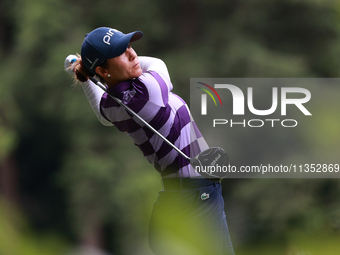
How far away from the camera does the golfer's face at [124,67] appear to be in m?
1.62

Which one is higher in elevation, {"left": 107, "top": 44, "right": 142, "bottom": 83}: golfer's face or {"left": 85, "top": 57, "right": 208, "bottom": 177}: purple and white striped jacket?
{"left": 107, "top": 44, "right": 142, "bottom": 83}: golfer's face

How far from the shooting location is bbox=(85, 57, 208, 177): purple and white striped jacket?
1.62 m

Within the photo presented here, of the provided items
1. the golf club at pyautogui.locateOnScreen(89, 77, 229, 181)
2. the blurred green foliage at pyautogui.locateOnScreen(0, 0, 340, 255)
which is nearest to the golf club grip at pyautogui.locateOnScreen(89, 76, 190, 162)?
the golf club at pyautogui.locateOnScreen(89, 77, 229, 181)

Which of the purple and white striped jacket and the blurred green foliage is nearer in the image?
the purple and white striped jacket

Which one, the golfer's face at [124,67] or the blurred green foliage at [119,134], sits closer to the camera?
the golfer's face at [124,67]

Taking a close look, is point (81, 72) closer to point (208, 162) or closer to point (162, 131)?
point (162, 131)

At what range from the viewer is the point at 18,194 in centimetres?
535

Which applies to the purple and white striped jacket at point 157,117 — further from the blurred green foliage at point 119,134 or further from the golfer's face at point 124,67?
the blurred green foliage at point 119,134

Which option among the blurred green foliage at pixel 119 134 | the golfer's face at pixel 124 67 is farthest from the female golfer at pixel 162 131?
the blurred green foliage at pixel 119 134

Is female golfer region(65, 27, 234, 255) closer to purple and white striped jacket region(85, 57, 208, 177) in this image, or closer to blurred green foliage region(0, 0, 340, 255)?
purple and white striped jacket region(85, 57, 208, 177)

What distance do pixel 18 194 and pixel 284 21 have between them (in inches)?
147

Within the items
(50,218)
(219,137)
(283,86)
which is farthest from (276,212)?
(50,218)

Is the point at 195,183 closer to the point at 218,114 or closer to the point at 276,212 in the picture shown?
the point at 218,114

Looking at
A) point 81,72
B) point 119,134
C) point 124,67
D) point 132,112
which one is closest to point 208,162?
point 132,112
